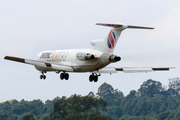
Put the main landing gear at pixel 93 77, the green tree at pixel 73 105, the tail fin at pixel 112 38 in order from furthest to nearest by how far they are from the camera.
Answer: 1. the green tree at pixel 73 105
2. the main landing gear at pixel 93 77
3. the tail fin at pixel 112 38

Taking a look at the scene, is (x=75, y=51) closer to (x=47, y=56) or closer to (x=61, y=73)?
(x=61, y=73)

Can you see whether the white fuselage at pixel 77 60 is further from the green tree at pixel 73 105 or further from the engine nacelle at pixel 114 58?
the green tree at pixel 73 105

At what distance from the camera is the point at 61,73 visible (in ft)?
235

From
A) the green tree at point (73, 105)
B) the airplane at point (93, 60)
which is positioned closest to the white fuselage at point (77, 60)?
the airplane at point (93, 60)

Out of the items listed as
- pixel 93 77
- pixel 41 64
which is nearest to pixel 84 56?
pixel 93 77

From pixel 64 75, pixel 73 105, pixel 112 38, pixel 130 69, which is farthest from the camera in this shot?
pixel 73 105

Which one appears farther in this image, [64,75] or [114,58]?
[64,75]

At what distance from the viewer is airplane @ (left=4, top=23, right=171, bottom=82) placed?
64.0 metres

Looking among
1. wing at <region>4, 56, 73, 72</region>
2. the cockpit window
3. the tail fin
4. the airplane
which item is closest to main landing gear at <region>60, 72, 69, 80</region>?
the airplane

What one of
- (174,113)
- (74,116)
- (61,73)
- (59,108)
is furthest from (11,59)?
(174,113)

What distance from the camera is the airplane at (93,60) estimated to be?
64000 millimetres

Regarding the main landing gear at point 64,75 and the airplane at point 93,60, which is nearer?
the airplane at point 93,60

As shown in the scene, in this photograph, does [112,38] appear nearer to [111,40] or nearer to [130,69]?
[111,40]

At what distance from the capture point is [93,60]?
65188mm
